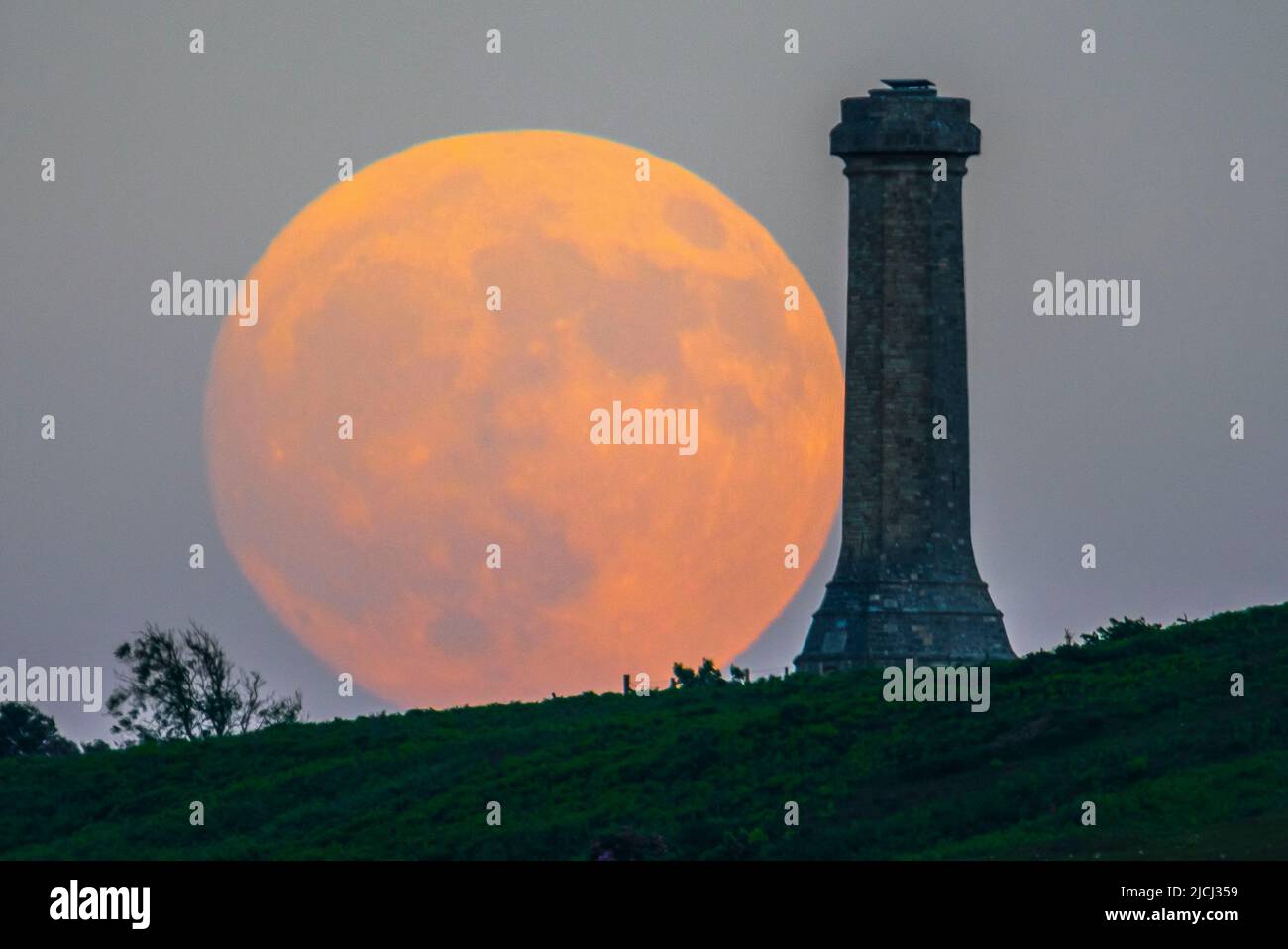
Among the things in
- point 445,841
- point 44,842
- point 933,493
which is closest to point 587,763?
point 445,841

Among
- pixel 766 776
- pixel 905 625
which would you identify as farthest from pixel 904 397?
pixel 766 776

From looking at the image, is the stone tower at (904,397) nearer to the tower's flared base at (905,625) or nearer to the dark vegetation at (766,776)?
the tower's flared base at (905,625)

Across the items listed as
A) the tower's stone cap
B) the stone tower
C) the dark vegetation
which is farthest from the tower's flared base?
the tower's stone cap

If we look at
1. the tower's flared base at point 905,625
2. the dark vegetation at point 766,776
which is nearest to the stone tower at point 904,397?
the tower's flared base at point 905,625

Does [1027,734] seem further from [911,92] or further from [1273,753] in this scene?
[911,92]

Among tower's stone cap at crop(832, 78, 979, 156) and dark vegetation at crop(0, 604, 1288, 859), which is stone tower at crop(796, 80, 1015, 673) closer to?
tower's stone cap at crop(832, 78, 979, 156)

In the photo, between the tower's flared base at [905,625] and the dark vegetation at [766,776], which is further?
the tower's flared base at [905,625]

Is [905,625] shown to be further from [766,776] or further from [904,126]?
[766,776]
